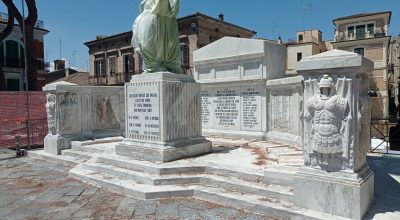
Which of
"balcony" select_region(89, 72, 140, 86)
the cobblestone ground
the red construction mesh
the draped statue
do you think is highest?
"balcony" select_region(89, 72, 140, 86)

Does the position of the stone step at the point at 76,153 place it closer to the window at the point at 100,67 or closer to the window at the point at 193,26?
the window at the point at 193,26

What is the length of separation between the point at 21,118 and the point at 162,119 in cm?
929

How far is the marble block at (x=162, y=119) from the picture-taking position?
20.7 feet

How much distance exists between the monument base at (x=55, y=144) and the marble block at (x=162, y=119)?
269cm

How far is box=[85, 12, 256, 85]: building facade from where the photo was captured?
29.5 metres

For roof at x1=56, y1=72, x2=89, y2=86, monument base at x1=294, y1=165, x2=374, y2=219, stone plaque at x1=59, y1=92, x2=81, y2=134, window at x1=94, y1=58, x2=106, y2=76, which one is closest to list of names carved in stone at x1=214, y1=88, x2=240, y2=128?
stone plaque at x1=59, y1=92, x2=81, y2=134

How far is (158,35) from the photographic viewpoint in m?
6.63

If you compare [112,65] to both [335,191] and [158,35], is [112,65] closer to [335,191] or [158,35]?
[158,35]

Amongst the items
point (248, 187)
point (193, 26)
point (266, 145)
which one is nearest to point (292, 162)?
point (248, 187)

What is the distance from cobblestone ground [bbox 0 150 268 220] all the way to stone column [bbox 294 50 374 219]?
0.91 meters

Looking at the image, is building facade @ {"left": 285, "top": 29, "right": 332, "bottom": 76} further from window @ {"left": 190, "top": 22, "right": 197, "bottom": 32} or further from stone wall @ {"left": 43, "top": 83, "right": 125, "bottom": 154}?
stone wall @ {"left": 43, "top": 83, "right": 125, "bottom": 154}

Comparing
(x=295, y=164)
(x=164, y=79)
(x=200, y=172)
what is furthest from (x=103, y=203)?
(x=295, y=164)

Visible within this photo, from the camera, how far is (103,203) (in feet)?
16.1

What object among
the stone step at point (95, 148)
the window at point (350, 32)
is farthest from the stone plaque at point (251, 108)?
the window at point (350, 32)
